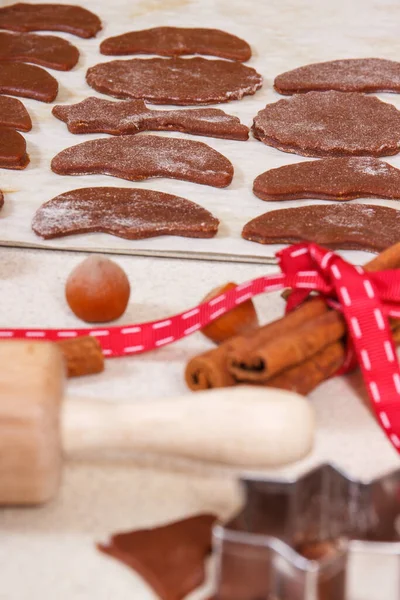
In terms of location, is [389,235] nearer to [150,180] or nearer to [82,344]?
[150,180]

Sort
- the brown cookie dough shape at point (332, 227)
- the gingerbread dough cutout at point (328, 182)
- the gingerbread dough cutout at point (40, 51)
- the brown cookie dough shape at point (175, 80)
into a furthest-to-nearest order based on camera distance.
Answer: the gingerbread dough cutout at point (40, 51) → the brown cookie dough shape at point (175, 80) → the gingerbread dough cutout at point (328, 182) → the brown cookie dough shape at point (332, 227)

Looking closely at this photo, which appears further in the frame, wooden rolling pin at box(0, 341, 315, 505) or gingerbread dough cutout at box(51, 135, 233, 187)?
gingerbread dough cutout at box(51, 135, 233, 187)

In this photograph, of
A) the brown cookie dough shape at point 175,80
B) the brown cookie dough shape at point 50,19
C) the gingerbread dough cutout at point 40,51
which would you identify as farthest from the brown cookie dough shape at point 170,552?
the brown cookie dough shape at point 50,19

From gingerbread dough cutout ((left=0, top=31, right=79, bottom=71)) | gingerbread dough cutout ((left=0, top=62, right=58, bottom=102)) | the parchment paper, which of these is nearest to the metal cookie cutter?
the parchment paper

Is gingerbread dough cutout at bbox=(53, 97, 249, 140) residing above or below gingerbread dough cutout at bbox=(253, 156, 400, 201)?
below

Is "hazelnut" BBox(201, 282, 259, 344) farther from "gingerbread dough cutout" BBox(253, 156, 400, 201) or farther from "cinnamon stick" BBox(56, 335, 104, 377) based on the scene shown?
"gingerbread dough cutout" BBox(253, 156, 400, 201)

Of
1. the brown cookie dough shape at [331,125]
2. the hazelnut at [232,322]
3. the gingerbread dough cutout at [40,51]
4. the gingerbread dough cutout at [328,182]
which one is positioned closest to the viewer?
the hazelnut at [232,322]

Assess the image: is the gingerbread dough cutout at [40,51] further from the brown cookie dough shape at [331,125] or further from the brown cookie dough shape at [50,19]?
the brown cookie dough shape at [331,125]
